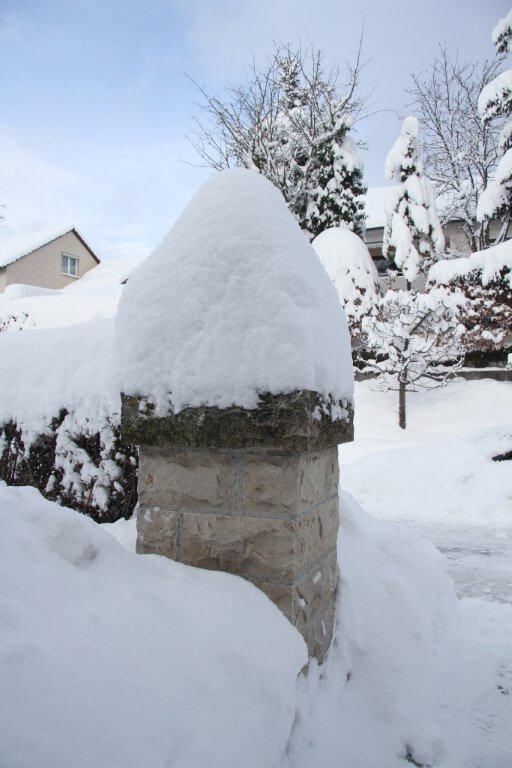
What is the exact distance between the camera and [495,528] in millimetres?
5594

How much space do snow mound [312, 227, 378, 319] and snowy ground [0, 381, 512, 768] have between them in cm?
1165

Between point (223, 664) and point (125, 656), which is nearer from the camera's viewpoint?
point (125, 656)

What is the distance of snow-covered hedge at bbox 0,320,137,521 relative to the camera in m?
3.46

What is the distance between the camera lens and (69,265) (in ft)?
91.0

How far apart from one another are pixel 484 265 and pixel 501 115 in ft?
13.7

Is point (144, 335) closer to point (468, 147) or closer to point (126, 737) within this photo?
point (126, 737)

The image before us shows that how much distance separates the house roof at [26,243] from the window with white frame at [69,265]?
109cm

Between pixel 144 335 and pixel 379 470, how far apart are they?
6068 mm

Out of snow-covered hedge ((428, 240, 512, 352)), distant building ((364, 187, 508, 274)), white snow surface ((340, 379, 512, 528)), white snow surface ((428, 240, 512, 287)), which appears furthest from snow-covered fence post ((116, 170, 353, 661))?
distant building ((364, 187, 508, 274))

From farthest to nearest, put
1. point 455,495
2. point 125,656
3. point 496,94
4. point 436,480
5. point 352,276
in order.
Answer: point 352,276
point 496,94
point 436,480
point 455,495
point 125,656

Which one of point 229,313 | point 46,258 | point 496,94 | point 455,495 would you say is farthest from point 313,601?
point 46,258

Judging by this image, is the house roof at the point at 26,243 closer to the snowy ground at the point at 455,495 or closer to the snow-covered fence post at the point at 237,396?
the snowy ground at the point at 455,495

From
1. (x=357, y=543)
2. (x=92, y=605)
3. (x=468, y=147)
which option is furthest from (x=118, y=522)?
(x=468, y=147)

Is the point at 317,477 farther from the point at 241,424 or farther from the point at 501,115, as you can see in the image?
the point at 501,115
